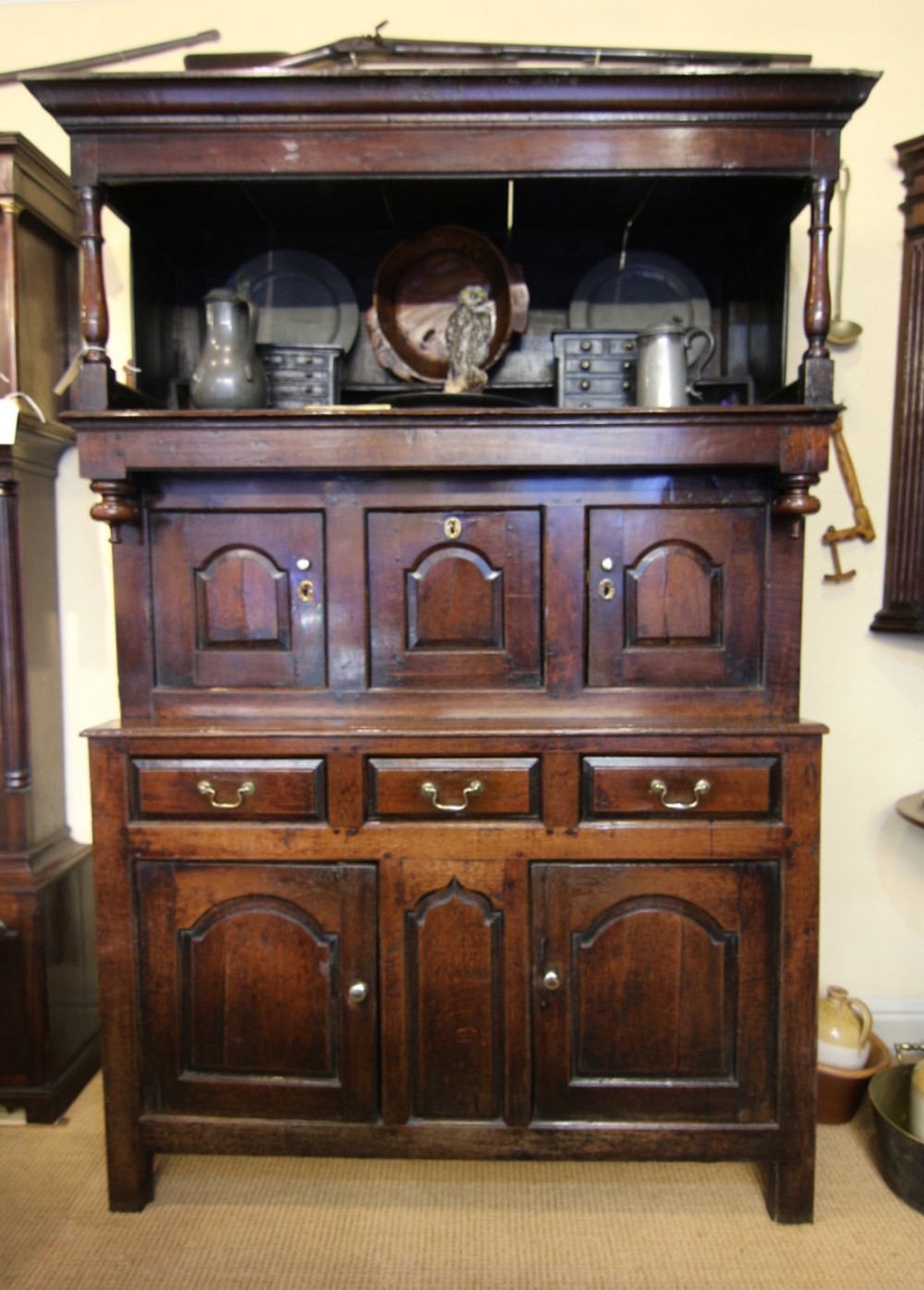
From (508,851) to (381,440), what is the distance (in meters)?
0.87

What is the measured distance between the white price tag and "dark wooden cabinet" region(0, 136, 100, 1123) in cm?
7

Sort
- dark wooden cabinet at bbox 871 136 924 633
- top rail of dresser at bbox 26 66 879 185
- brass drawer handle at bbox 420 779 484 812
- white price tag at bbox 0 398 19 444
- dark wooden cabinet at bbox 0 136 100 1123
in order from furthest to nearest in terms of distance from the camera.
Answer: dark wooden cabinet at bbox 871 136 924 633, dark wooden cabinet at bbox 0 136 100 1123, white price tag at bbox 0 398 19 444, brass drawer handle at bbox 420 779 484 812, top rail of dresser at bbox 26 66 879 185

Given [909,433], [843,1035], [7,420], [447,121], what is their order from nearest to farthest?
1. [447,121]
2. [7,420]
3. [843,1035]
4. [909,433]

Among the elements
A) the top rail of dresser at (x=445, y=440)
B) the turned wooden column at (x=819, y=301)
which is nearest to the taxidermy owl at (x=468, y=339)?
the top rail of dresser at (x=445, y=440)

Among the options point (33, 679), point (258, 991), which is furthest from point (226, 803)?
point (33, 679)

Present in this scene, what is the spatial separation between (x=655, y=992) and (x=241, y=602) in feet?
3.94

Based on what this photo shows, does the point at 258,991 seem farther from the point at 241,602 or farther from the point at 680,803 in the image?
the point at 680,803

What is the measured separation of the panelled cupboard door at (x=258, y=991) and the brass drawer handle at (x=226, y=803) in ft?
0.42

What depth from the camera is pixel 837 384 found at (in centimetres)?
205

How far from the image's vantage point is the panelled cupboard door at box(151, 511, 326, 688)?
65.2 inches

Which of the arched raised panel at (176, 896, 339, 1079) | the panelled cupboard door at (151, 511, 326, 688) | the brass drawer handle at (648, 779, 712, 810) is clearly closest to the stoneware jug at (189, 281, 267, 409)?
the panelled cupboard door at (151, 511, 326, 688)

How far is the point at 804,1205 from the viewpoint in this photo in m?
1.62

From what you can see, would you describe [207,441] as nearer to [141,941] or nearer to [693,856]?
[141,941]

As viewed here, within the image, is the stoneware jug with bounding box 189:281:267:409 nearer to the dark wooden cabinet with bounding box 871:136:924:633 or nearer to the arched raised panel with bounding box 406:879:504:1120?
the arched raised panel with bounding box 406:879:504:1120
